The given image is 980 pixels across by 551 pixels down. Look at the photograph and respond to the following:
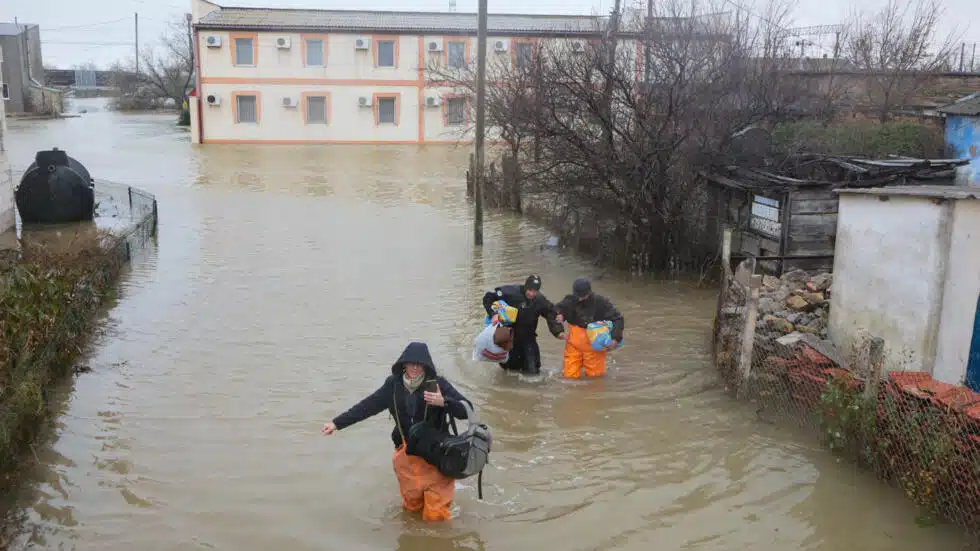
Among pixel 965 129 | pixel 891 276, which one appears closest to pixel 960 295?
pixel 891 276

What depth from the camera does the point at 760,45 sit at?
658 inches

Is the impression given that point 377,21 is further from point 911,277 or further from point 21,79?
point 911,277

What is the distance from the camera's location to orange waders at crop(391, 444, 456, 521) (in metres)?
6.62

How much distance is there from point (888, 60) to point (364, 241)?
14.4 m

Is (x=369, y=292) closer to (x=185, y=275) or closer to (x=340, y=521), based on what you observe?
(x=185, y=275)

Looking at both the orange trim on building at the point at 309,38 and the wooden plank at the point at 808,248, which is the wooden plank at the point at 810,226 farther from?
the orange trim on building at the point at 309,38

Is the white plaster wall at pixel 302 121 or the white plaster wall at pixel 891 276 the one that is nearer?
the white plaster wall at pixel 891 276

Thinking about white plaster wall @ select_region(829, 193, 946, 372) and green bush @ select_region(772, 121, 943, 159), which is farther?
green bush @ select_region(772, 121, 943, 159)

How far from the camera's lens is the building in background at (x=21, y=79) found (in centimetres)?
6150

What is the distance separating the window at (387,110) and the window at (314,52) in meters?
3.40

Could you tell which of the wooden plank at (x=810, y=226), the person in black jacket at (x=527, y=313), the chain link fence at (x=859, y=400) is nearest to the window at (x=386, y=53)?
the wooden plank at (x=810, y=226)

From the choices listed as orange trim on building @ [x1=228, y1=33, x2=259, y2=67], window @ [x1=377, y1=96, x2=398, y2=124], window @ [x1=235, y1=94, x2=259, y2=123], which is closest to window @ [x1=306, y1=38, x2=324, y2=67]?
orange trim on building @ [x1=228, y1=33, x2=259, y2=67]

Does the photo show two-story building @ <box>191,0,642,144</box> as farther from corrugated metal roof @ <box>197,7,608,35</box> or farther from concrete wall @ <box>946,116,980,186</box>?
concrete wall @ <box>946,116,980,186</box>

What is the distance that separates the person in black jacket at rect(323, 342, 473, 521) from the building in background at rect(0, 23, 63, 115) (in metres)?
63.3
